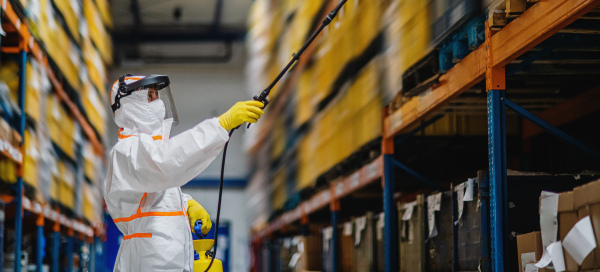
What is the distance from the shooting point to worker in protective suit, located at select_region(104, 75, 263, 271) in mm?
3176

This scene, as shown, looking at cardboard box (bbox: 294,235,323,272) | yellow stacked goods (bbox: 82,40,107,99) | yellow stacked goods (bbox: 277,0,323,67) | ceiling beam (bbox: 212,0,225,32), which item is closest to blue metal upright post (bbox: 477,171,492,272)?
yellow stacked goods (bbox: 277,0,323,67)

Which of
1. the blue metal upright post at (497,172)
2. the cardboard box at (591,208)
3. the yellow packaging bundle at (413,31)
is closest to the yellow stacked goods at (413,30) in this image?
the yellow packaging bundle at (413,31)

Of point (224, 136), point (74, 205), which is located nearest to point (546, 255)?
point (224, 136)

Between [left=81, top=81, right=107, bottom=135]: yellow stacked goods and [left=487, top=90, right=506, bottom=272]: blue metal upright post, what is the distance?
22.9ft

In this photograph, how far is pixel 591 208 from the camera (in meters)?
2.95

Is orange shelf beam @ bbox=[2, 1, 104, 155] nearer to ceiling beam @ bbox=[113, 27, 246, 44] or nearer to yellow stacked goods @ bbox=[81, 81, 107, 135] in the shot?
yellow stacked goods @ bbox=[81, 81, 107, 135]

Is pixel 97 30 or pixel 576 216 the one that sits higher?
pixel 97 30

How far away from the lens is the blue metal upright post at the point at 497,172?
12.7 ft

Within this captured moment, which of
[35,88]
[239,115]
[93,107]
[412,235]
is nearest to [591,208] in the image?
[239,115]

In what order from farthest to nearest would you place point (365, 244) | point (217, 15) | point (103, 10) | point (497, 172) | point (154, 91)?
point (217, 15) < point (103, 10) < point (365, 244) < point (497, 172) < point (154, 91)

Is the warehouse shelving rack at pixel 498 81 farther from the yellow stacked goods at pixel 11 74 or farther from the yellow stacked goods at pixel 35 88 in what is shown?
the yellow stacked goods at pixel 11 74

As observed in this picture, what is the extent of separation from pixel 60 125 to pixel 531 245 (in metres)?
6.23

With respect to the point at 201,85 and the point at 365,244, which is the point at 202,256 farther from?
the point at 201,85

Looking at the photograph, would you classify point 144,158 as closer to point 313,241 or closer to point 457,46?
point 457,46
